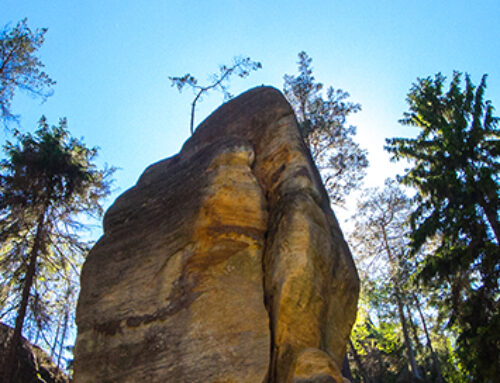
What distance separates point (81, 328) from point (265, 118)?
16.3 feet

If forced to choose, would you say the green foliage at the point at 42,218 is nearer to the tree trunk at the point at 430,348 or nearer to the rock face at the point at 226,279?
the rock face at the point at 226,279

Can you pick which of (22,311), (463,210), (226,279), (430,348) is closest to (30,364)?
(22,311)

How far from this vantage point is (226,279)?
5992mm

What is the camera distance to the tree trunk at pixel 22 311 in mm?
10703

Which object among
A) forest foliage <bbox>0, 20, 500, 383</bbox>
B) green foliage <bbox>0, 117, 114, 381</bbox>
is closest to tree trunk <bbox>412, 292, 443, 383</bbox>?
forest foliage <bbox>0, 20, 500, 383</bbox>

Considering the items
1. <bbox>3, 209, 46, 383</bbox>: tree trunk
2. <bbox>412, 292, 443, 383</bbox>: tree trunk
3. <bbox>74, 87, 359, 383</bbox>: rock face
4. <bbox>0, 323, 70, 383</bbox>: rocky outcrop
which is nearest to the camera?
<bbox>74, 87, 359, 383</bbox>: rock face

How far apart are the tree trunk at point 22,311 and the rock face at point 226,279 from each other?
5.61 metres

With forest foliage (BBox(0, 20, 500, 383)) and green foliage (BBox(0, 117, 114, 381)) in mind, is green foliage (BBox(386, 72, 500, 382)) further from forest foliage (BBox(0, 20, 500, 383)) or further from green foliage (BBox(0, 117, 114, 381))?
green foliage (BBox(0, 117, 114, 381))

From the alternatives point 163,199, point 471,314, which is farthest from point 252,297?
point 471,314

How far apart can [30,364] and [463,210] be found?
14.2 metres

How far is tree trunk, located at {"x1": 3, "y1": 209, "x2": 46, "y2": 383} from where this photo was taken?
10.7 metres

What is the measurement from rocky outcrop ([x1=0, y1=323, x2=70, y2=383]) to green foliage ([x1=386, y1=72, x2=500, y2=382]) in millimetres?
12353

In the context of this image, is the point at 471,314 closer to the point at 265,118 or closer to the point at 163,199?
the point at 265,118

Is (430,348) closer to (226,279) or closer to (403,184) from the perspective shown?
(403,184)
